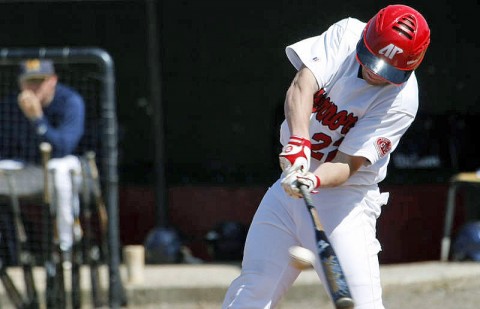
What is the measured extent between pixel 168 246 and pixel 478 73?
2.83 metres

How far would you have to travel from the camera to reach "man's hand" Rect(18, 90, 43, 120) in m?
7.46

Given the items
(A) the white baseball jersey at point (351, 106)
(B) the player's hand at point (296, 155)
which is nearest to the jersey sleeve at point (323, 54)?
(A) the white baseball jersey at point (351, 106)

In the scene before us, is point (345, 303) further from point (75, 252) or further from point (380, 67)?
point (75, 252)

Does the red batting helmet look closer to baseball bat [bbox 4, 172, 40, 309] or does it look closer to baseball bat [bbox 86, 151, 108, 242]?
baseball bat [bbox 86, 151, 108, 242]

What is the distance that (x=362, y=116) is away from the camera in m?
4.80

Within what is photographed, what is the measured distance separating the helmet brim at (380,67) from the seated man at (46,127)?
304cm

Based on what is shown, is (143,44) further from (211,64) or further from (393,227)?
(393,227)

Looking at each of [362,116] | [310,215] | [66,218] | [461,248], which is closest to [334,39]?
[362,116]

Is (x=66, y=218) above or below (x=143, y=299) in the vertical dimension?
above

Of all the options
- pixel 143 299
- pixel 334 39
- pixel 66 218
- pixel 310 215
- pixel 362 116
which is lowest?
pixel 143 299

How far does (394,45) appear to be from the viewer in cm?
462

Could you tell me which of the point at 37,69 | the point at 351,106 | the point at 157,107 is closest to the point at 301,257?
the point at 351,106

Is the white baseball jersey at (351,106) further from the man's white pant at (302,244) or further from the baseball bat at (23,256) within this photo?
the baseball bat at (23,256)

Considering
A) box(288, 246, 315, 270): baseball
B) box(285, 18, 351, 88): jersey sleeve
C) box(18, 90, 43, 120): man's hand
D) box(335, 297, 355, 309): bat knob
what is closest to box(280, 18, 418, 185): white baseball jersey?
box(285, 18, 351, 88): jersey sleeve
